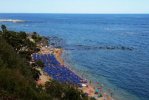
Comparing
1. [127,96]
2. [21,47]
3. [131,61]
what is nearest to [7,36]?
[21,47]

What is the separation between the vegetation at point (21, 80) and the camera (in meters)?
17.5

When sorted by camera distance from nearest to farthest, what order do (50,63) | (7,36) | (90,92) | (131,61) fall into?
(7,36)
(90,92)
(50,63)
(131,61)

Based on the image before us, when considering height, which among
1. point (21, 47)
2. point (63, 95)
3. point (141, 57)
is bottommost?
point (141, 57)

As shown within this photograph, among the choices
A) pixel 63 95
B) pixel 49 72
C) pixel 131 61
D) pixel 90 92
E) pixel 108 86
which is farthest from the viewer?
pixel 131 61

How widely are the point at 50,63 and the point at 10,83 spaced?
1501 inches

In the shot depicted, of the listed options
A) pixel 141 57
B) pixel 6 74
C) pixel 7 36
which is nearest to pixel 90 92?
pixel 7 36

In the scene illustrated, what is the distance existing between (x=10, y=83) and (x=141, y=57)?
55318 millimetres

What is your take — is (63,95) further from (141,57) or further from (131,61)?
(141,57)

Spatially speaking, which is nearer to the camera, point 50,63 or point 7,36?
point 7,36

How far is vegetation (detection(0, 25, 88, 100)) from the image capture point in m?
17.5

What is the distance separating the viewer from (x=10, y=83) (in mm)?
17953

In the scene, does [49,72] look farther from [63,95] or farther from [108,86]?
[63,95]

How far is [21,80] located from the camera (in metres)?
18.8

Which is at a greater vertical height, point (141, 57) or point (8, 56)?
point (8, 56)
